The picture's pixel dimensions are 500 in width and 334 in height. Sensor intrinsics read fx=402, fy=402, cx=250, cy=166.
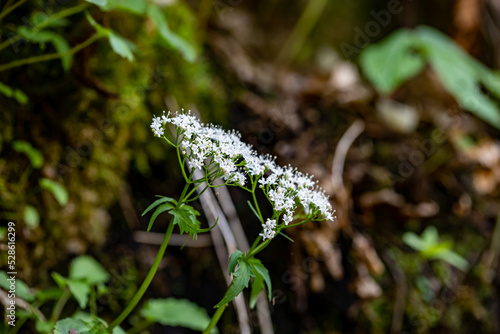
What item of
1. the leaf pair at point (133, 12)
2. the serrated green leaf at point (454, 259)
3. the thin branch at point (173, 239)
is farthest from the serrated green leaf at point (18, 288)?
the serrated green leaf at point (454, 259)

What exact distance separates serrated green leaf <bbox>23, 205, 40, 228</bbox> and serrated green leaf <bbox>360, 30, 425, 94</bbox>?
2105 millimetres

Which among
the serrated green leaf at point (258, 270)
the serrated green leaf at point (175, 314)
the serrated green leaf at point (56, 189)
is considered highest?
the serrated green leaf at point (56, 189)

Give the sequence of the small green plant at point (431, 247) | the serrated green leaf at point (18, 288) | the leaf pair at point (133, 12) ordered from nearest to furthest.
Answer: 1. the serrated green leaf at point (18, 288)
2. the leaf pair at point (133, 12)
3. the small green plant at point (431, 247)

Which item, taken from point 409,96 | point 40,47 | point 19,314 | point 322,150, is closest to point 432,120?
point 409,96

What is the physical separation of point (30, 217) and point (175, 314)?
76 cm

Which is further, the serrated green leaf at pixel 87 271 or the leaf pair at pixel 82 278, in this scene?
the serrated green leaf at pixel 87 271

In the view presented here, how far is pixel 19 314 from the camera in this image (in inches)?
55.0

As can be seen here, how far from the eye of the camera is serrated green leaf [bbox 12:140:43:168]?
68.5 inches

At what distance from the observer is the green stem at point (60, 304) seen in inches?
60.5

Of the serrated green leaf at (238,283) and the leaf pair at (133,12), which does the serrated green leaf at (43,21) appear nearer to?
→ the leaf pair at (133,12)

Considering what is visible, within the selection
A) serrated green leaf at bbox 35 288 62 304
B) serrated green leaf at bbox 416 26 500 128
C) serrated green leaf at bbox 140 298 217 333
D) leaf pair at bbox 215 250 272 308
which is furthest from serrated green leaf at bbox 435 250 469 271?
serrated green leaf at bbox 35 288 62 304

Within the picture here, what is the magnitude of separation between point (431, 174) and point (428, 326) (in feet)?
3.43

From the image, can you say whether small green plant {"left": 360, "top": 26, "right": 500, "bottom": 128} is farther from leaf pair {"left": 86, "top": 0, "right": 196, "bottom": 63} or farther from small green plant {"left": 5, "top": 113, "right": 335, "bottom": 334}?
small green plant {"left": 5, "top": 113, "right": 335, "bottom": 334}

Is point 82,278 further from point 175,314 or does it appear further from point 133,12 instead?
point 133,12
